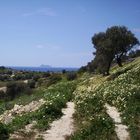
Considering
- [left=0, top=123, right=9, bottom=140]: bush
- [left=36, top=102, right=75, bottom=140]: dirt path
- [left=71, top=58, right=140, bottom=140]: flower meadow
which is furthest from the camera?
[left=36, top=102, right=75, bottom=140]: dirt path

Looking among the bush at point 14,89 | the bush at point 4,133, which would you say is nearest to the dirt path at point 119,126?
the bush at point 4,133

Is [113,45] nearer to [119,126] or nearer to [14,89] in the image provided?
[14,89]

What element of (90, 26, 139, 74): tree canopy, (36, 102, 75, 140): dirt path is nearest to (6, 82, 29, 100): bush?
(90, 26, 139, 74): tree canopy

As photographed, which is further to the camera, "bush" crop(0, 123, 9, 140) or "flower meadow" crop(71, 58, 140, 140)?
"flower meadow" crop(71, 58, 140, 140)

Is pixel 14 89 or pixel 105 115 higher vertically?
pixel 105 115

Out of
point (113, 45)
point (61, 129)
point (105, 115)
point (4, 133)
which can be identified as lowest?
point (61, 129)

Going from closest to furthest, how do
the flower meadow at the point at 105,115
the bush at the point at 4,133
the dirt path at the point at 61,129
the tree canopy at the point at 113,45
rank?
the bush at the point at 4,133
the flower meadow at the point at 105,115
the dirt path at the point at 61,129
the tree canopy at the point at 113,45

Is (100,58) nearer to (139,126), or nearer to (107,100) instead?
(107,100)

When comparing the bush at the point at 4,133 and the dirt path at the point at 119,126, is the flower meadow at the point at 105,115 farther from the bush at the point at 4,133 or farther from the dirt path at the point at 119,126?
the bush at the point at 4,133

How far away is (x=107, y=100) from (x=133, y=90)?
8.36ft

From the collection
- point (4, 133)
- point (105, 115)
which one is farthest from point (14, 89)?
point (4, 133)

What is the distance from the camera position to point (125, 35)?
7306 centimetres

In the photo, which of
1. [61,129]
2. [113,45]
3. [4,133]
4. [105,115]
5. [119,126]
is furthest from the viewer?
[113,45]

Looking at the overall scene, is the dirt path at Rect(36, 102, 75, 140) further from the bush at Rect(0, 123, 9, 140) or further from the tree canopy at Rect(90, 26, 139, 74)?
the tree canopy at Rect(90, 26, 139, 74)
